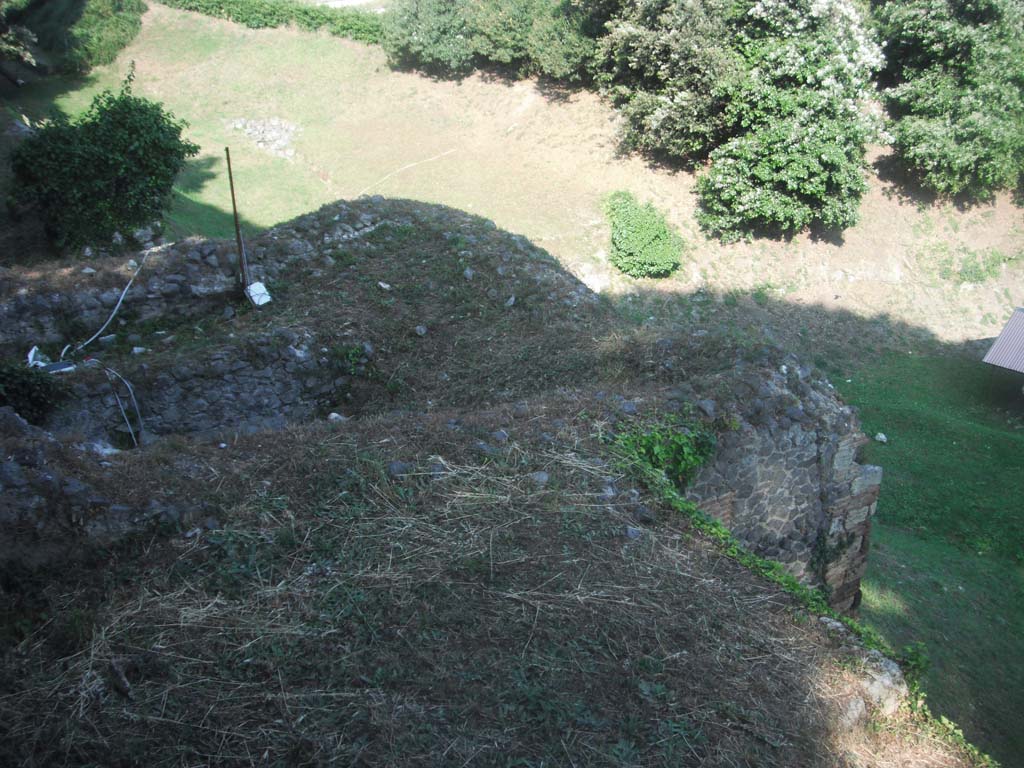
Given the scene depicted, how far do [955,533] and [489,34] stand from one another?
22.2 meters

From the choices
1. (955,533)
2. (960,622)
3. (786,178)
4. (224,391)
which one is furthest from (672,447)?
(786,178)

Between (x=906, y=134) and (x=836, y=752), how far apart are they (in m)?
22.4

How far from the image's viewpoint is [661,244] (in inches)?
813

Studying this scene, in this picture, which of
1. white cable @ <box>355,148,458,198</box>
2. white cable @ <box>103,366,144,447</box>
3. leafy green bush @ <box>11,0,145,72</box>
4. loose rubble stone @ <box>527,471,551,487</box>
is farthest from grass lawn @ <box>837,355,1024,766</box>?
leafy green bush @ <box>11,0,145,72</box>

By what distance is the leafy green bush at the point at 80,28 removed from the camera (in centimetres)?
2366

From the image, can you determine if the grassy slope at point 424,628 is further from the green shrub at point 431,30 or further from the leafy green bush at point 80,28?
the leafy green bush at point 80,28

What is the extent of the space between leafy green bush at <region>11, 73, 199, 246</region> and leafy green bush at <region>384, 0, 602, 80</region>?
49.6 feet

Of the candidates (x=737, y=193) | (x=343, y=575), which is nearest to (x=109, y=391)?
(x=343, y=575)

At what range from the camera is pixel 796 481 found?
7660 mm

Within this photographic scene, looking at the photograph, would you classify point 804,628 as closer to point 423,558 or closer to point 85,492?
point 423,558

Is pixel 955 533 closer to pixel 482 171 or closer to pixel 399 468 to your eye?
pixel 399 468

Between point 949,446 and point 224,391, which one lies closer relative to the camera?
point 224,391

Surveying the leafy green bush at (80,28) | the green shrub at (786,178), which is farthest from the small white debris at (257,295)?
the leafy green bush at (80,28)

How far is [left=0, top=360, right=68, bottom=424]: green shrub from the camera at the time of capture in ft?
24.4
